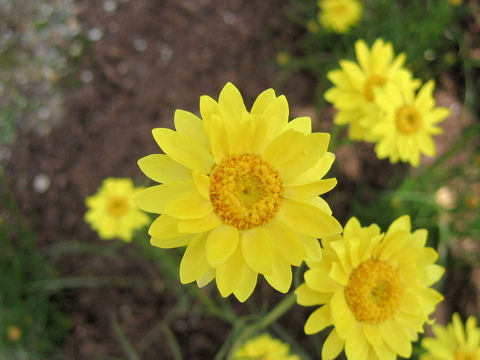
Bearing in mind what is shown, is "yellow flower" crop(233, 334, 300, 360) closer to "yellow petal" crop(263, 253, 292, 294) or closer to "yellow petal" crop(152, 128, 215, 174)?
"yellow petal" crop(263, 253, 292, 294)

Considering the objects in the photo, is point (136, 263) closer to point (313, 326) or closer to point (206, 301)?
point (206, 301)

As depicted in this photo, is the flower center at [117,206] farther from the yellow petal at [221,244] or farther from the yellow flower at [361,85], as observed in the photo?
the yellow petal at [221,244]

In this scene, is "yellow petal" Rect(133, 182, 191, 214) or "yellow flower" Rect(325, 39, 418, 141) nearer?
"yellow petal" Rect(133, 182, 191, 214)

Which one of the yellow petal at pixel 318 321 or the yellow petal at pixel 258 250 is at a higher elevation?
the yellow petal at pixel 258 250

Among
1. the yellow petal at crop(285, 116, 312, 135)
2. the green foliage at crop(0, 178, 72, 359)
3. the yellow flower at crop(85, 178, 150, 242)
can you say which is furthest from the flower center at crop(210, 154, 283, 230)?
the green foliage at crop(0, 178, 72, 359)

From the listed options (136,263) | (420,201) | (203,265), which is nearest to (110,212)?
(136,263)

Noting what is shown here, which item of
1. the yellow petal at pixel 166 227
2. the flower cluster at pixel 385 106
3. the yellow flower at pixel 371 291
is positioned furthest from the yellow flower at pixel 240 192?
the flower cluster at pixel 385 106
